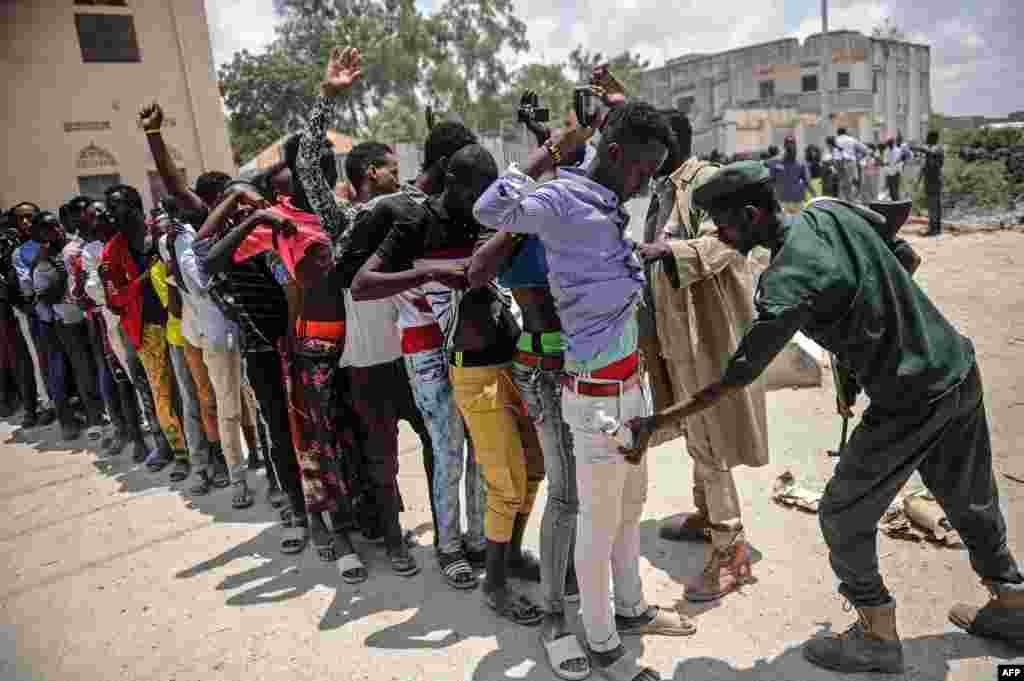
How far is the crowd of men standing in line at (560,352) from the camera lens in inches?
85.6

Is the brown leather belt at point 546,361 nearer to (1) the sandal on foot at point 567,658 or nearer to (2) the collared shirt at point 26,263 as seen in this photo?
(1) the sandal on foot at point 567,658

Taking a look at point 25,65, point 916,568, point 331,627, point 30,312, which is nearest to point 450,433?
point 331,627

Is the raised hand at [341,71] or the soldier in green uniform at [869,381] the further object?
the raised hand at [341,71]

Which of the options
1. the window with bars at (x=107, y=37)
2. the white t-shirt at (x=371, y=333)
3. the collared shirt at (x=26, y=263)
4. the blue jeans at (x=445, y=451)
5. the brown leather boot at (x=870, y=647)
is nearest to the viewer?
the brown leather boot at (x=870, y=647)

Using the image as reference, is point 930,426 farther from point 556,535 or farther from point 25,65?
point 25,65

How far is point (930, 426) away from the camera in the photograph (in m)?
2.22

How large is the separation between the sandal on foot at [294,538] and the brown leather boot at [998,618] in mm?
3143

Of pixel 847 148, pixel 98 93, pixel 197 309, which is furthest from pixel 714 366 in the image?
pixel 98 93

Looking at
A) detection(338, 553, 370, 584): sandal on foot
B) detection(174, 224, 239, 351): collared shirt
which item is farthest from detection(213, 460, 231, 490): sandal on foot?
detection(338, 553, 370, 584): sandal on foot

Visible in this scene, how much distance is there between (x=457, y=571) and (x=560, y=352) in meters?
1.42

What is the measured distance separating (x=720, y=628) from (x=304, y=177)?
8.52ft

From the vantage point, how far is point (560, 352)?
2.47 meters

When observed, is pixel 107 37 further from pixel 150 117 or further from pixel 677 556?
pixel 677 556

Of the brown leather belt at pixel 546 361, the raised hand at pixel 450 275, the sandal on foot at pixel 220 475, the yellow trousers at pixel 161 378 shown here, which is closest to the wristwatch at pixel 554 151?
the raised hand at pixel 450 275
